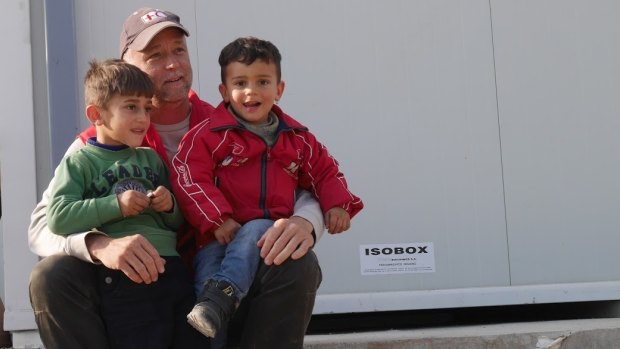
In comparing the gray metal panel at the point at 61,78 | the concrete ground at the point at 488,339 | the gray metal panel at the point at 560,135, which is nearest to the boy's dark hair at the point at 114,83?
the gray metal panel at the point at 61,78

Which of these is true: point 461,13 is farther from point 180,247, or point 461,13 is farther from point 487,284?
point 180,247

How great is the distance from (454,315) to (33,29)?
2.15 meters

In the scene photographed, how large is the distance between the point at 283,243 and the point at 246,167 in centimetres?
34

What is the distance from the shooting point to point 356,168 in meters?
3.78

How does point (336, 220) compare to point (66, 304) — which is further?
point (336, 220)

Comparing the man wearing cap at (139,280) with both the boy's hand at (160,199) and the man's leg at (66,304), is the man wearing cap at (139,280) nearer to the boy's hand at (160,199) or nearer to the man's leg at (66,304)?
the man's leg at (66,304)

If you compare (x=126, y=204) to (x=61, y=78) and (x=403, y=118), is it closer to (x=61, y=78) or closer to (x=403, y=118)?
(x=61, y=78)

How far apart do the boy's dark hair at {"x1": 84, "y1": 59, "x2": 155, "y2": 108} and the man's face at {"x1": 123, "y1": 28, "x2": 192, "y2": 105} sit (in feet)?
0.93

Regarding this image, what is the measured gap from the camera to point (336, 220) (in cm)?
248

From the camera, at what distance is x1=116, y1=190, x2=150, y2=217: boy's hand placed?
2.20m

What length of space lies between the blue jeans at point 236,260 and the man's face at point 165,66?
54 cm

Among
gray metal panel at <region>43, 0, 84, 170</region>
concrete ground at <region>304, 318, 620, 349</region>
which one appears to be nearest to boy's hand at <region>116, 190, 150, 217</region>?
concrete ground at <region>304, 318, 620, 349</region>

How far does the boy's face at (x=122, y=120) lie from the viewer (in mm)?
2371

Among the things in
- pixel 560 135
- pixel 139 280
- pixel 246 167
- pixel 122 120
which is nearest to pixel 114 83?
pixel 122 120
